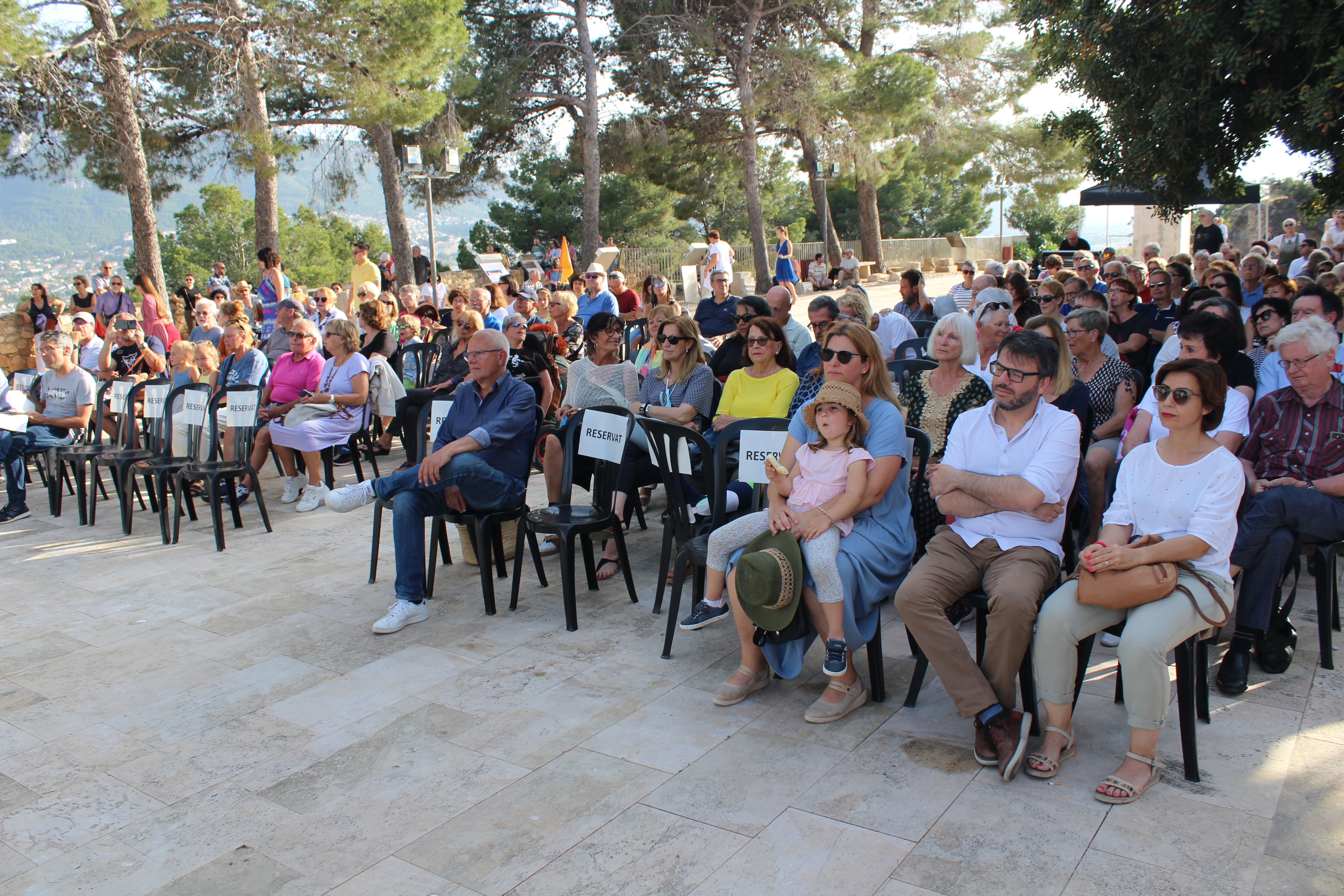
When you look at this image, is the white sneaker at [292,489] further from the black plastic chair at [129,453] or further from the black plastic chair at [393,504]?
the black plastic chair at [393,504]

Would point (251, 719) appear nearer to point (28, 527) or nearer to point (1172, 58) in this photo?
point (28, 527)

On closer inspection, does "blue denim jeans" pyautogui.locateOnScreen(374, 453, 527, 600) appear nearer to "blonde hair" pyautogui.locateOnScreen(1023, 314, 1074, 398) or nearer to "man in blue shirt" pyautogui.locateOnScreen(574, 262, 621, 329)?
"blonde hair" pyautogui.locateOnScreen(1023, 314, 1074, 398)

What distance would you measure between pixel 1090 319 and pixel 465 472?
304cm

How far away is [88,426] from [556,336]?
3.64 m

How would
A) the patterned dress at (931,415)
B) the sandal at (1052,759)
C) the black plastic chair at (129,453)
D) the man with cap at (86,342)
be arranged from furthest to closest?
the man with cap at (86,342)
the black plastic chair at (129,453)
the patterned dress at (931,415)
the sandal at (1052,759)

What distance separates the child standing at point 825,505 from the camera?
3.07 metres

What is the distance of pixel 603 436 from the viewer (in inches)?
168

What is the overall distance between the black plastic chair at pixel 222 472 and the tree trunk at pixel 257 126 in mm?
7823

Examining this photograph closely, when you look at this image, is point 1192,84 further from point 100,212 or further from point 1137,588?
point 100,212

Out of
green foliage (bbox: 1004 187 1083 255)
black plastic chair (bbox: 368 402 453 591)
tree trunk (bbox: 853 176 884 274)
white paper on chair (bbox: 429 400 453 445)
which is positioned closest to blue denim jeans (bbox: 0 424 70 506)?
black plastic chair (bbox: 368 402 453 591)

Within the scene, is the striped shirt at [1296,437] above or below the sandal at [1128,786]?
above

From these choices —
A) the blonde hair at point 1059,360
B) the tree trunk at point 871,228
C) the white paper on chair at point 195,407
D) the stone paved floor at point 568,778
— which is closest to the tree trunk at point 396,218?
the white paper on chair at point 195,407

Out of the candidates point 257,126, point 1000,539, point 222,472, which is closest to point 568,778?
point 1000,539

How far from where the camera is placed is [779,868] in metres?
2.32
